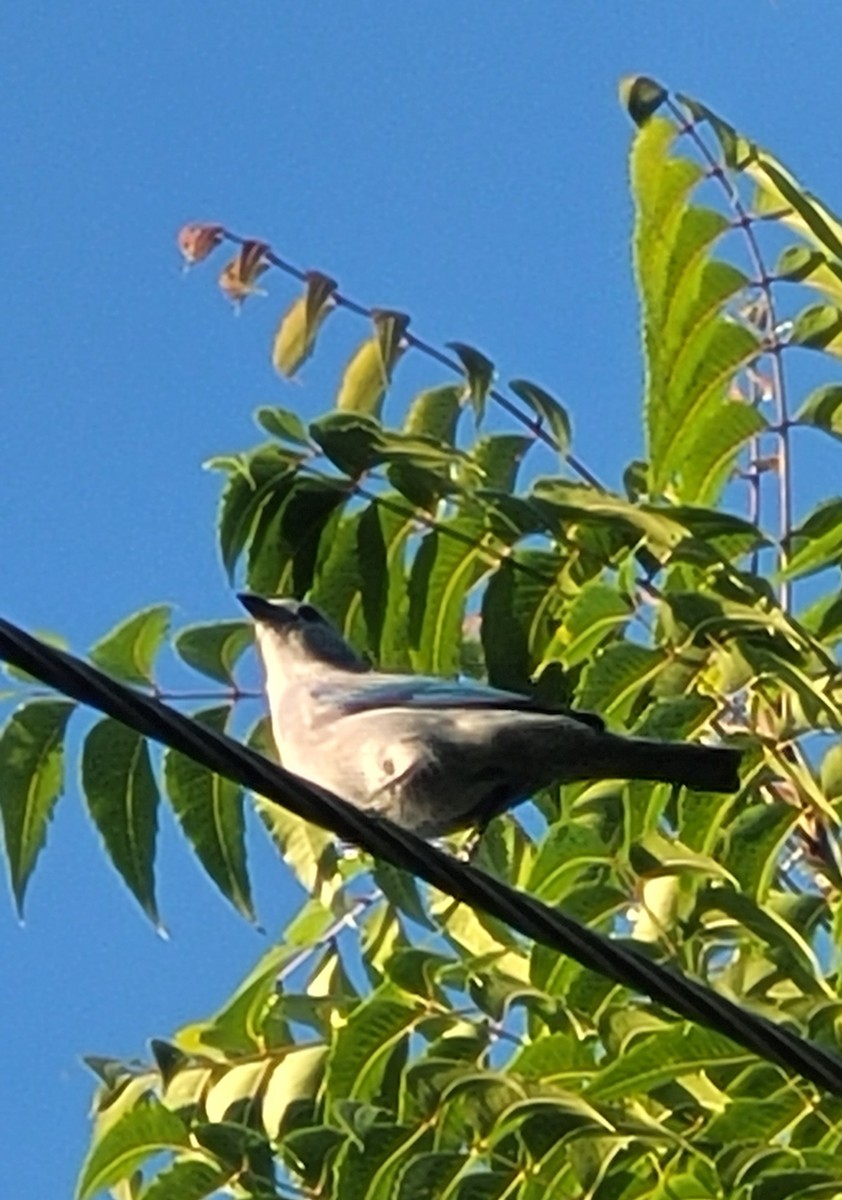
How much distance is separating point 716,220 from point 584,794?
91cm

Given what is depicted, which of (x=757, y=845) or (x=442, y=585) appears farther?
(x=442, y=585)

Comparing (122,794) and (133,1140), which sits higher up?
(122,794)

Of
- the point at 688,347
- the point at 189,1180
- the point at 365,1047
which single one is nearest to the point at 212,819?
the point at 365,1047

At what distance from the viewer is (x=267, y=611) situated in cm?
447

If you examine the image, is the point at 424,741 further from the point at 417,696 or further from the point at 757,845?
the point at 757,845

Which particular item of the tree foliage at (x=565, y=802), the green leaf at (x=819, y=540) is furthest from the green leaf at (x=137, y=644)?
the green leaf at (x=819, y=540)

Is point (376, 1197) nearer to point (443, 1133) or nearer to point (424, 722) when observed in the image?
point (443, 1133)

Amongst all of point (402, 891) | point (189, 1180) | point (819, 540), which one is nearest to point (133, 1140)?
point (189, 1180)

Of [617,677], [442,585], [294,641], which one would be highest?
[294,641]

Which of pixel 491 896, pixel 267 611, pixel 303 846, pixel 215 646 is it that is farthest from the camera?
pixel 267 611

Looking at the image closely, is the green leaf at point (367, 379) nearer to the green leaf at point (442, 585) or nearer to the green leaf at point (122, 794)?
the green leaf at point (442, 585)

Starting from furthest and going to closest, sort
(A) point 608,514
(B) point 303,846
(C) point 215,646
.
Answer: (B) point 303,846 → (C) point 215,646 → (A) point 608,514

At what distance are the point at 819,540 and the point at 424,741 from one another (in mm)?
1017

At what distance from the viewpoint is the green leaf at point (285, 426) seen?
3.77m
